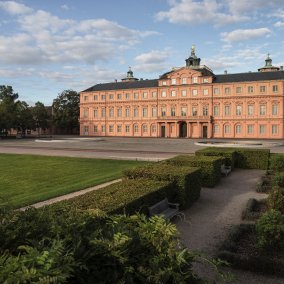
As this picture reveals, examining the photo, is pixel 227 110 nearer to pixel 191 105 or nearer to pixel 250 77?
pixel 191 105

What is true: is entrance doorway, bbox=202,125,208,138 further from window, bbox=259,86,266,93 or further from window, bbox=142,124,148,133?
window, bbox=142,124,148,133

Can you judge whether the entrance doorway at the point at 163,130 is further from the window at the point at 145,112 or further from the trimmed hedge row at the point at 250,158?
the trimmed hedge row at the point at 250,158

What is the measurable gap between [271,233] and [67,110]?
8464 cm

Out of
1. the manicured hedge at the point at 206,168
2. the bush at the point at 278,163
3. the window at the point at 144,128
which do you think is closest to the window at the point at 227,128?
the window at the point at 144,128

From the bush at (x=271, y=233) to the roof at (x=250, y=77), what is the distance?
6406 cm

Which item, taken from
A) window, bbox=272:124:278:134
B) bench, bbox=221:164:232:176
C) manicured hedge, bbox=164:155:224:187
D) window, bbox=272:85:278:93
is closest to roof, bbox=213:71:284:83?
window, bbox=272:85:278:93

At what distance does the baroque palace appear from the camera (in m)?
65.8

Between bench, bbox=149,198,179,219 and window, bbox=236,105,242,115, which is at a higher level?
window, bbox=236,105,242,115

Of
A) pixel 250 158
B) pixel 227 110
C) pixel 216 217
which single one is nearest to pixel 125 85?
pixel 227 110

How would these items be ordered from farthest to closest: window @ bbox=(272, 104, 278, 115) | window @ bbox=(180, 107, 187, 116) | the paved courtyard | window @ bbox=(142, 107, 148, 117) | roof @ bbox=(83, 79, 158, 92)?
roof @ bbox=(83, 79, 158, 92)
window @ bbox=(142, 107, 148, 117)
window @ bbox=(180, 107, 187, 116)
window @ bbox=(272, 104, 278, 115)
the paved courtyard

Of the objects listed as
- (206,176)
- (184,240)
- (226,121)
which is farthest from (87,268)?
(226,121)

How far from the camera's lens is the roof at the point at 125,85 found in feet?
257

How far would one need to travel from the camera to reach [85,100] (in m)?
85.8

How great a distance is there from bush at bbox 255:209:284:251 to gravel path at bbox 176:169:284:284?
2.98 ft
